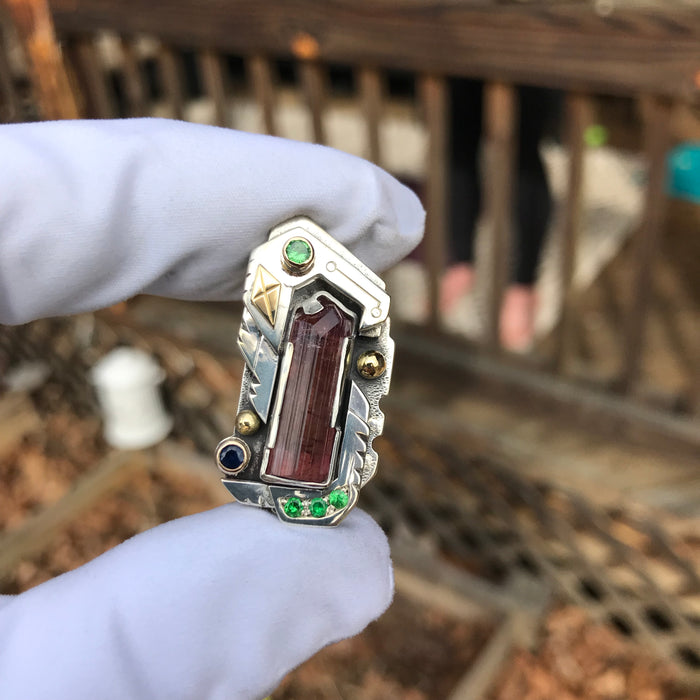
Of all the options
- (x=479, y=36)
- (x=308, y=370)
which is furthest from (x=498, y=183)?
(x=308, y=370)

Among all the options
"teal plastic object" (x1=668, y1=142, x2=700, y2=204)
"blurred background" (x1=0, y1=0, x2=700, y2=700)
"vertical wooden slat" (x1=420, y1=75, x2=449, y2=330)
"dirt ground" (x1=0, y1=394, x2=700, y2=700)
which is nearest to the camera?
"blurred background" (x1=0, y1=0, x2=700, y2=700)

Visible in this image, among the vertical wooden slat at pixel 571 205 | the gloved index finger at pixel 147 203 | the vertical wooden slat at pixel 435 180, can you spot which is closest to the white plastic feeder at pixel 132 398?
the vertical wooden slat at pixel 435 180

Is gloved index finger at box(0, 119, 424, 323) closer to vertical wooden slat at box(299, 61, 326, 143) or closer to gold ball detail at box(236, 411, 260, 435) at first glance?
gold ball detail at box(236, 411, 260, 435)

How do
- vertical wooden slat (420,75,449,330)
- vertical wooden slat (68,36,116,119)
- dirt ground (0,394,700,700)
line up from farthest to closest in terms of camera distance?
vertical wooden slat (68,36,116,119)
dirt ground (0,394,700,700)
vertical wooden slat (420,75,449,330)

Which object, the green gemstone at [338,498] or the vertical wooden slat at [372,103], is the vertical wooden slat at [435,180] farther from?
the green gemstone at [338,498]

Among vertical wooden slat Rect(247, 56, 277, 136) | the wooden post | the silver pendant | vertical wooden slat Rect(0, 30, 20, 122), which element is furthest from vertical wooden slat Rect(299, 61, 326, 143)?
vertical wooden slat Rect(0, 30, 20, 122)

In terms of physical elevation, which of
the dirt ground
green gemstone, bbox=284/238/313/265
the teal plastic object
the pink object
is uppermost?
green gemstone, bbox=284/238/313/265

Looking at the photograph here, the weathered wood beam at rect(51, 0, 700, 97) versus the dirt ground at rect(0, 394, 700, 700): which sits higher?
the weathered wood beam at rect(51, 0, 700, 97)

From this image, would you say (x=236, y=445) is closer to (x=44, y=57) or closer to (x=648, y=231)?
(x=648, y=231)
